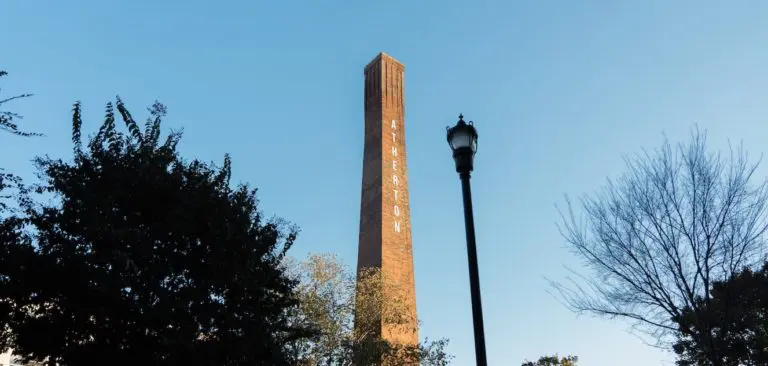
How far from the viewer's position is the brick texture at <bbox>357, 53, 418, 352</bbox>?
36219 mm

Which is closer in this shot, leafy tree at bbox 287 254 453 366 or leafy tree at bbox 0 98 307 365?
leafy tree at bbox 0 98 307 365

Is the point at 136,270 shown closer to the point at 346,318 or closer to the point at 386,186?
the point at 346,318

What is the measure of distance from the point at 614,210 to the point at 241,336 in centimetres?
940

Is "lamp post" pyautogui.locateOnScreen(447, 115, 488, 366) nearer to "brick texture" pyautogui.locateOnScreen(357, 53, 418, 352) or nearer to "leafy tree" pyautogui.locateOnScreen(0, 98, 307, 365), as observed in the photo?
"leafy tree" pyautogui.locateOnScreen(0, 98, 307, 365)

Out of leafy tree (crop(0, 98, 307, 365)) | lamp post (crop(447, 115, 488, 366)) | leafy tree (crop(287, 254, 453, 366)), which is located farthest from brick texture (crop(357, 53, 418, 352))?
lamp post (crop(447, 115, 488, 366))

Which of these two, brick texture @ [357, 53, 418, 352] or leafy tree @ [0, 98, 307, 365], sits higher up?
brick texture @ [357, 53, 418, 352]

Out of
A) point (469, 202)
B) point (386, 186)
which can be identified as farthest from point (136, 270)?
point (386, 186)

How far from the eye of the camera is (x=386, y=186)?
1513 inches

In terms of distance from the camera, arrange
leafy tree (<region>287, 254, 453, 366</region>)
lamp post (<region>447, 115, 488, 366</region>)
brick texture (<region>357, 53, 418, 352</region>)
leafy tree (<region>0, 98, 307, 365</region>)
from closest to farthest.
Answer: lamp post (<region>447, 115, 488, 366</region>) → leafy tree (<region>0, 98, 307, 365</region>) → leafy tree (<region>287, 254, 453, 366</region>) → brick texture (<region>357, 53, 418, 352</region>)

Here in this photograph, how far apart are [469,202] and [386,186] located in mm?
31270

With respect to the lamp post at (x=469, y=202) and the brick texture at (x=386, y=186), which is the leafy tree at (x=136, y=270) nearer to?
the lamp post at (x=469, y=202)

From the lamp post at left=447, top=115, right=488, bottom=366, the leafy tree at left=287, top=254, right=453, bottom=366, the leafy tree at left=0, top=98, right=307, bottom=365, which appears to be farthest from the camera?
the leafy tree at left=287, top=254, right=453, bottom=366

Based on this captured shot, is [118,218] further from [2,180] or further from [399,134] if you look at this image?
[399,134]

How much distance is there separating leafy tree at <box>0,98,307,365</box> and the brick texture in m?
18.9
